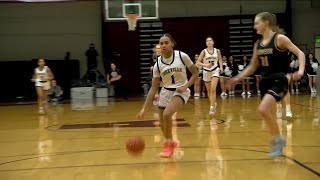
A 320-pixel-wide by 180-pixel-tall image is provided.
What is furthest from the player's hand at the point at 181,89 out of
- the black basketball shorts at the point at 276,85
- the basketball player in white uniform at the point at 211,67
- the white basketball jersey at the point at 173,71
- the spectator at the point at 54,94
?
the spectator at the point at 54,94

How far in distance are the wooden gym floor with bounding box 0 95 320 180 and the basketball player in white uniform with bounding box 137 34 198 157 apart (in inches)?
20.0

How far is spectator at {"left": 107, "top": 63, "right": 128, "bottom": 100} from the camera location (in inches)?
845

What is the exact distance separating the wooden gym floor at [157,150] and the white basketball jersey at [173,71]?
108cm

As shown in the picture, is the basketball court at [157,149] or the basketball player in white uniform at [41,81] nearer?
the basketball court at [157,149]

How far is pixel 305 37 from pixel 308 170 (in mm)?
22436

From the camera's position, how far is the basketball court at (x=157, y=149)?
18.4 feet

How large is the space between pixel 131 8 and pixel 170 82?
15.0m

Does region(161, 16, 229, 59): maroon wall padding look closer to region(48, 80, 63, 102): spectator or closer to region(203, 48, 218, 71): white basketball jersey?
region(48, 80, 63, 102): spectator

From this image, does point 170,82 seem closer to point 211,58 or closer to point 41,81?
point 211,58

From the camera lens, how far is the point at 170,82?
7000 millimetres

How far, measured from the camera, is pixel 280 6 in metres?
26.4

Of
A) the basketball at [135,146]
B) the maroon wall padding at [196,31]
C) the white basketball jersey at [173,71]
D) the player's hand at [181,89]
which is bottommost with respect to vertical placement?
the basketball at [135,146]

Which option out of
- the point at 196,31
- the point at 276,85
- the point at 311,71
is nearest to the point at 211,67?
the point at 276,85

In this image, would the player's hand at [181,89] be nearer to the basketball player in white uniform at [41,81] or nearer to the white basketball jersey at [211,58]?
the white basketball jersey at [211,58]
